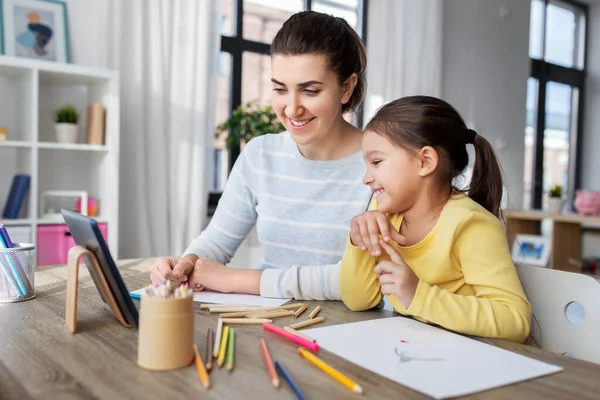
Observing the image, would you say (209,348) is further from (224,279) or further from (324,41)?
(324,41)

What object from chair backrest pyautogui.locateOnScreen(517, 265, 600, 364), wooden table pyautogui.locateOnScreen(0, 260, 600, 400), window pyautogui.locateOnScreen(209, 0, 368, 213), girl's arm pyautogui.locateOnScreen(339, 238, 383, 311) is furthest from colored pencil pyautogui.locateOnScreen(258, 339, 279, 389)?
window pyautogui.locateOnScreen(209, 0, 368, 213)

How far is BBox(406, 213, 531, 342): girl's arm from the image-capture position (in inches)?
34.1

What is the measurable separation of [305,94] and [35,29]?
1.87 meters

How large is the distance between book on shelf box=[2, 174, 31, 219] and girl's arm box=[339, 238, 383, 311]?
180 centimetres

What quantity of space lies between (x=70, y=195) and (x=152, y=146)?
1.75ft

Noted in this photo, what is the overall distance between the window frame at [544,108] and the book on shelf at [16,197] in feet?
15.6

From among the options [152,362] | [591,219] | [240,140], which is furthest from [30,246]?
[591,219]

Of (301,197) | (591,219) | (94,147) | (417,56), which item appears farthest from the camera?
(417,56)

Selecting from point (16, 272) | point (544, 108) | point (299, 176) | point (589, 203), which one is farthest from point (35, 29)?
point (544, 108)

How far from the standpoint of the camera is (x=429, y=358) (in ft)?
2.42

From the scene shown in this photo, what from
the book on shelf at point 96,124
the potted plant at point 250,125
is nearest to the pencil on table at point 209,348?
the book on shelf at point 96,124

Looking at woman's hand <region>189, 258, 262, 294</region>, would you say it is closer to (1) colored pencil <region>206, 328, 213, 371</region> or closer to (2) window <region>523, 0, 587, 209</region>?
(1) colored pencil <region>206, 328, 213, 371</region>

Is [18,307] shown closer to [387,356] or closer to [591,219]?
[387,356]

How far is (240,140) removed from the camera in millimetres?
3225
